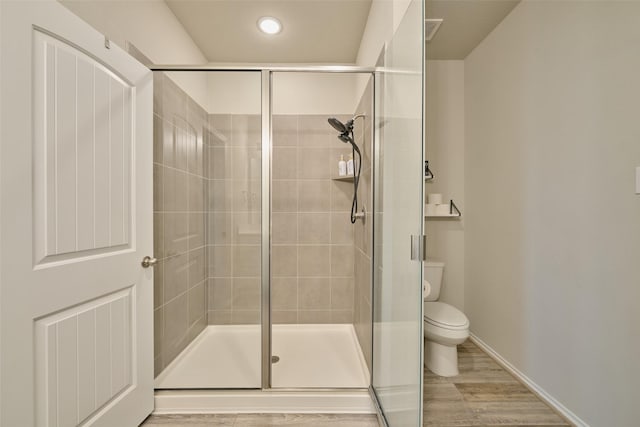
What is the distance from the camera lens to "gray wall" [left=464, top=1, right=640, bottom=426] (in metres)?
1.29

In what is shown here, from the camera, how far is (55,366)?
101cm

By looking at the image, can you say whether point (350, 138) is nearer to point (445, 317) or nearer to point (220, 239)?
point (220, 239)

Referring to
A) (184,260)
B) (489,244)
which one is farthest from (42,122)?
(489,244)

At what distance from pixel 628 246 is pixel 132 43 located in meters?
2.78

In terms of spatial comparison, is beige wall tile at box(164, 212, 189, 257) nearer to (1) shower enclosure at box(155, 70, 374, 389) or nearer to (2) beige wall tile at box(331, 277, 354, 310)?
(1) shower enclosure at box(155, 70, 374, 389)

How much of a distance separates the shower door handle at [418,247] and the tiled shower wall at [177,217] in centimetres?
130

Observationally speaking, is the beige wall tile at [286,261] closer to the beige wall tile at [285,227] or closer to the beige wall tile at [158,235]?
the beige wall tile at [285,227]

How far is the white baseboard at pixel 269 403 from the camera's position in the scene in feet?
5.11

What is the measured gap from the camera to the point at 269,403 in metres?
1.57

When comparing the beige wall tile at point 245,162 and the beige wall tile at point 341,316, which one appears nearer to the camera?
the beige wall tile at point 245,162

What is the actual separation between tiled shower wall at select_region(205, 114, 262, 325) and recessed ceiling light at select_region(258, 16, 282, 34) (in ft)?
3.32

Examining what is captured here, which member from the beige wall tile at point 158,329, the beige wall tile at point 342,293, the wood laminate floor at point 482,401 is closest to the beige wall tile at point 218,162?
the beige wall tile at point 158,329

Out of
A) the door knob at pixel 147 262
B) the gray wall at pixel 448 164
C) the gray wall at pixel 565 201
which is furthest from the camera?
the gray wall at pixel 448 164

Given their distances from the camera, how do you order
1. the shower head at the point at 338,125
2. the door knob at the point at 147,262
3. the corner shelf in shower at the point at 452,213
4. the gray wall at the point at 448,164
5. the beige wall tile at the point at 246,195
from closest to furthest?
1. the door knob at the point at 147,262
2. the beige wall tile at the point at 246,195
3. the shower head at the point at 338,125
4. the corner shelf in shower at the point at 452,213
5. the gray wall at the point at 448,164
